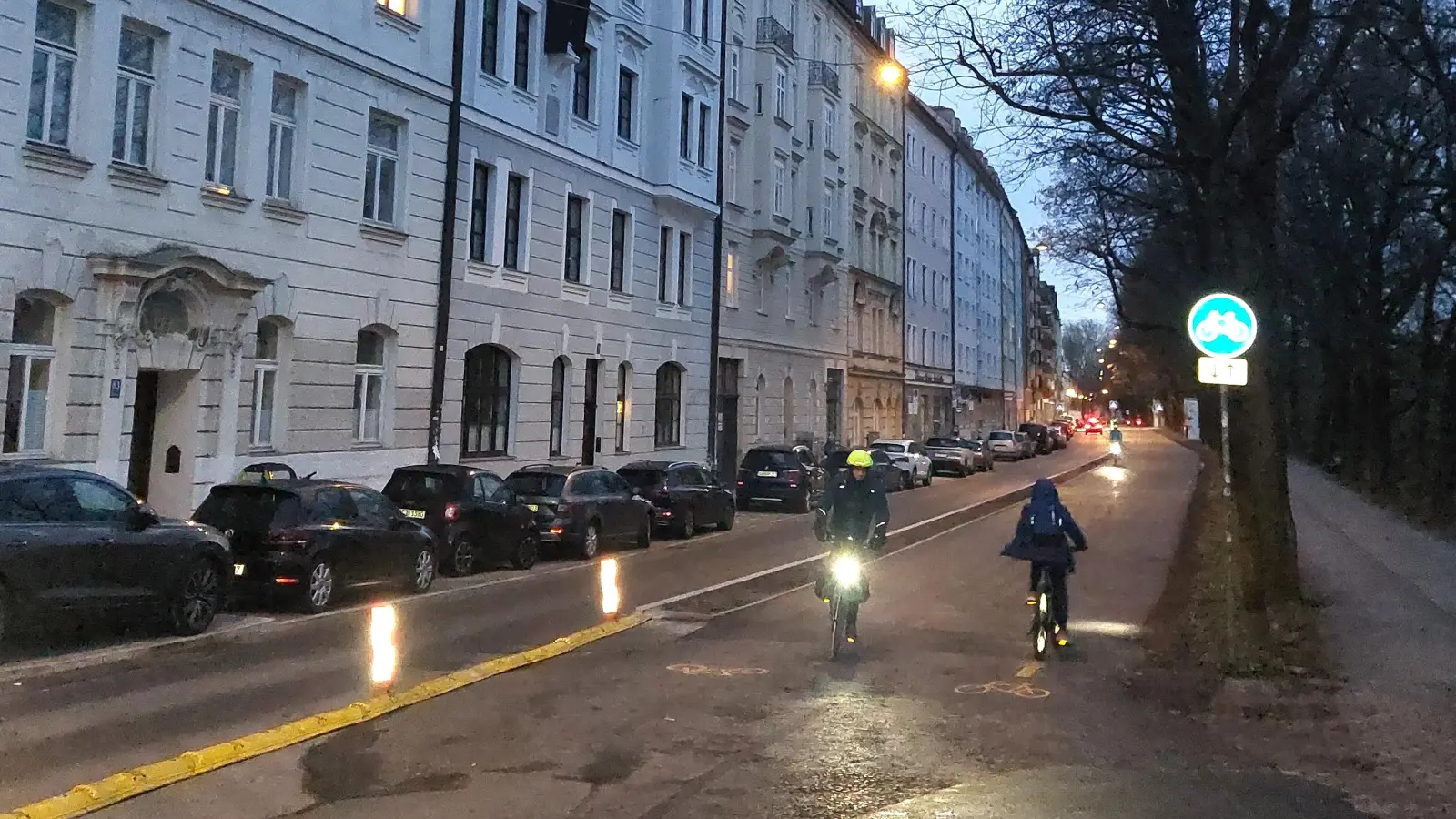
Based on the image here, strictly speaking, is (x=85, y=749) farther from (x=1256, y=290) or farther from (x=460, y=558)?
(x=1256, y=290)

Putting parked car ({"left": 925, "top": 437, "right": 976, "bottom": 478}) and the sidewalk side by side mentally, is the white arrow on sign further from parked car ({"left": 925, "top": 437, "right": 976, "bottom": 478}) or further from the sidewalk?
parked car ({"left": 925, "top": 437, "right": 976, "bottom": 478})

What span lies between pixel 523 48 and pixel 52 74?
1110 centimetres

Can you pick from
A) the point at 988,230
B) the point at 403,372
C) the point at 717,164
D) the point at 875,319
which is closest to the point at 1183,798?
the point at 403,372

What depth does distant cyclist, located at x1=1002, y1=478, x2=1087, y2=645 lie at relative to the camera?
10359mm

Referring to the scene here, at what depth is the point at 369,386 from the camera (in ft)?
68.0

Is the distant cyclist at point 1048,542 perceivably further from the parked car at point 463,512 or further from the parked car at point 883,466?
the parked car at point 883,466

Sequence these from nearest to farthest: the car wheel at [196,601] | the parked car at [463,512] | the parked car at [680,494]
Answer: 1. the car wheel at [196,601]
2. the parked car at [463,512]
3. the parked car at [680,494]

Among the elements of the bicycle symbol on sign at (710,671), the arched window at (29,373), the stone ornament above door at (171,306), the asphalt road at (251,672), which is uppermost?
the stone ornament above door at (171,306)

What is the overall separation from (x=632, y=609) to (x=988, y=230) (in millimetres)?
71929

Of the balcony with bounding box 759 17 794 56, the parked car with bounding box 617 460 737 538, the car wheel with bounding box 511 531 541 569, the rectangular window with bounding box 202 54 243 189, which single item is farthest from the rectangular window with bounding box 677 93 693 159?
the car wheel with bounding box 511 531 541 569

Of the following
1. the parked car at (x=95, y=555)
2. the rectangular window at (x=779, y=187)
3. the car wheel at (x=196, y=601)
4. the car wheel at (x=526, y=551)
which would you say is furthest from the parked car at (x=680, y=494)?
the rectangular window at (x=779, y=187)

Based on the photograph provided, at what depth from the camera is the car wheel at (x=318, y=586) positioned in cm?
1276

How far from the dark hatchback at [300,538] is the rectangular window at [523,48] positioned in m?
13.2

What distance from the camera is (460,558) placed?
16516 mm
